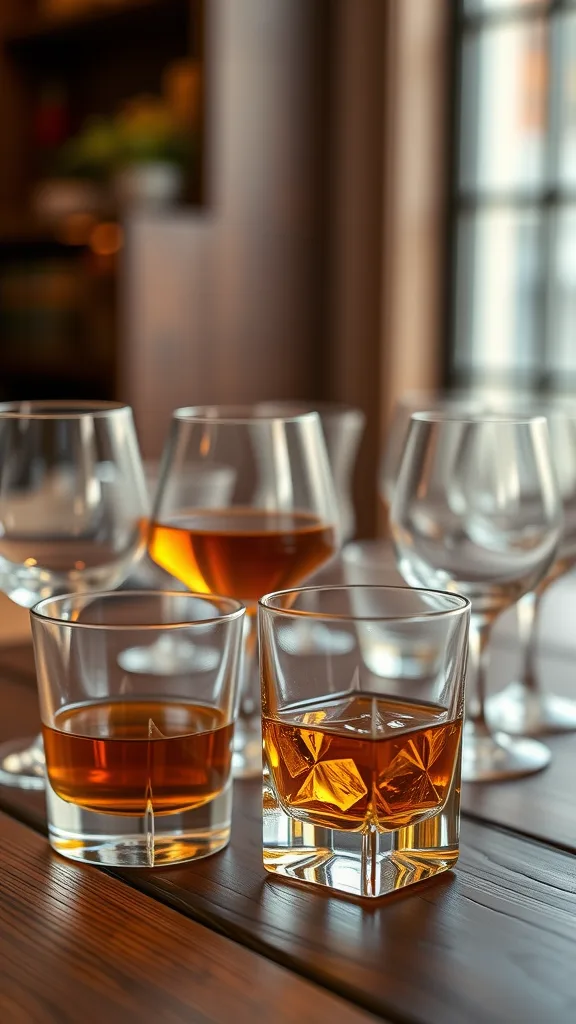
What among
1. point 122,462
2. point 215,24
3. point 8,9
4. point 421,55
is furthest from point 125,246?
point 122,462

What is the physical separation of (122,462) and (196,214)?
9.85 ft

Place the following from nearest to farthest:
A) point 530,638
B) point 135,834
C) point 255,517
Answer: point 135,834
point 255,517
point 530,638

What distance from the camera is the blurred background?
3.51 meters

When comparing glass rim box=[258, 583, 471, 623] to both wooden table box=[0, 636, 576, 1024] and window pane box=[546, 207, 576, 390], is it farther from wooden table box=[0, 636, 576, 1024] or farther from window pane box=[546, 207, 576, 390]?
window pane box=[546, 207, 576, 390]

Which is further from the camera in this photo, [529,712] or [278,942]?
[529,712]

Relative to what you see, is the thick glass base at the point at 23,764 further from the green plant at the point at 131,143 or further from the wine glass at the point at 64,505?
the green plant at the point at 131,143

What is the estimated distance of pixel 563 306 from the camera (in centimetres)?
345

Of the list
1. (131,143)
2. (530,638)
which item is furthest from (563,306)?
(530,638)

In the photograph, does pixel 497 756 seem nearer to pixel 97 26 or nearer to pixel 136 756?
pixel 136 756

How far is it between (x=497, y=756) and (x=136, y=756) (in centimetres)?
28

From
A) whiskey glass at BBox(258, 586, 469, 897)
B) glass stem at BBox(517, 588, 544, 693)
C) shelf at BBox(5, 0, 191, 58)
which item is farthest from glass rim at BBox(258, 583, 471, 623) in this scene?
shelf at BBox(5, 0, 191, 58)

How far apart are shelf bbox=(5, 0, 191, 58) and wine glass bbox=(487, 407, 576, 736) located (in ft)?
9.97

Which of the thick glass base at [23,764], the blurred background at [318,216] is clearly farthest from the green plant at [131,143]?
the thick glass base at [23,764]

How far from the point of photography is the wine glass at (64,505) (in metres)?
0.77
